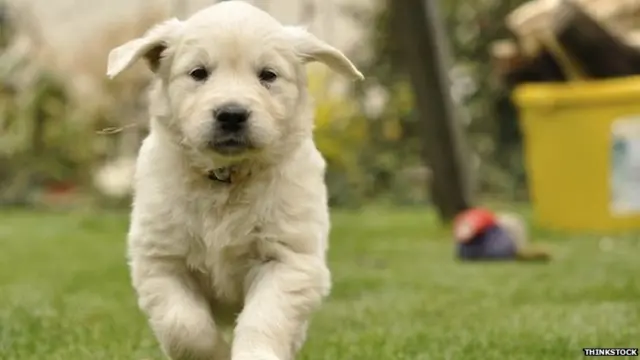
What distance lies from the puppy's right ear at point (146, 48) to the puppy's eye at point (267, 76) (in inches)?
7.0

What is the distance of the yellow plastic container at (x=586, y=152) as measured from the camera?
488cm

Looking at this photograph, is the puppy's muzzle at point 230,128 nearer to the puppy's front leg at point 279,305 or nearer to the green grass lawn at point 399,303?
the puppy's front leg at point 279,305

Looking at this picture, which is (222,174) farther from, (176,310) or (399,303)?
(399,303)

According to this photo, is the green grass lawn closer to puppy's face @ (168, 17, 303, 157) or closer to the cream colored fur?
the cream colored fur

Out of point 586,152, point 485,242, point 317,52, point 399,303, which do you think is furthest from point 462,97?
point 317,52

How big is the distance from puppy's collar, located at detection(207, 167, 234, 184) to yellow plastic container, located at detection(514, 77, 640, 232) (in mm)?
3182

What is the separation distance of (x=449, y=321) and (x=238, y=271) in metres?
0.86

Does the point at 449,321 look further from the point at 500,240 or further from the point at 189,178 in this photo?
the point at 500,240

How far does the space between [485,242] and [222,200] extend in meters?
2.26

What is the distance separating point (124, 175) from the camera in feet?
23.8

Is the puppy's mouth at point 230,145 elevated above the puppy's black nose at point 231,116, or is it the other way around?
the puppy's black nose at point 231,116

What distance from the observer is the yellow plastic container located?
488 centimetres

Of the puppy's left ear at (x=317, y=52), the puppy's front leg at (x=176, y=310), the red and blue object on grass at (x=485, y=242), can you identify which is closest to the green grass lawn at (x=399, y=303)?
the red and blue object on grass at (x=485, y=242)

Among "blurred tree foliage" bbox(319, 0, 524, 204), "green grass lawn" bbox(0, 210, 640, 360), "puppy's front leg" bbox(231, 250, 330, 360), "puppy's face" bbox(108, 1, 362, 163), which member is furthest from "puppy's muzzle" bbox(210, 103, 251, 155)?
"blurred tree foliage" bbox(319, 0, 524, 204)
